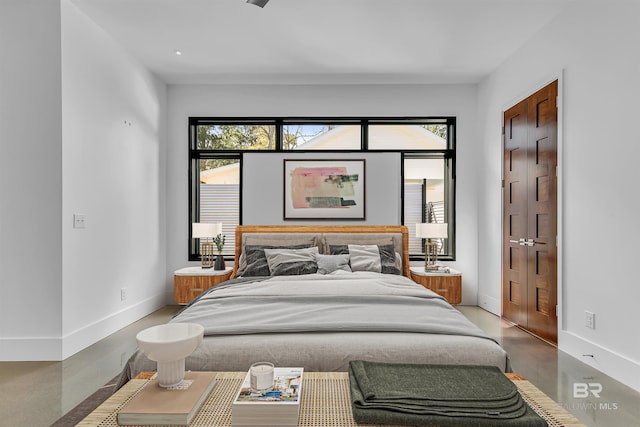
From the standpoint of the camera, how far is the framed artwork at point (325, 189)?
5.21 metres

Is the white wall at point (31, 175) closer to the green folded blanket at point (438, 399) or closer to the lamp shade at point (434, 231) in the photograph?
the green folded blanket at point (438, 399)

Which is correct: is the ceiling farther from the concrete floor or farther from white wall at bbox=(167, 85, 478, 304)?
the concrete floor

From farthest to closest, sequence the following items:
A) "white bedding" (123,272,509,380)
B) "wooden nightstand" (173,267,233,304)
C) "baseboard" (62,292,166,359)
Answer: "wooden nightstand" (173,267,233,304) < "baseboard" (62,292,166,359) < "white bedding" (123,272,509,380)

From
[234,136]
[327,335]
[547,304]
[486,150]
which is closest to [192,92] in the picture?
[234,136]

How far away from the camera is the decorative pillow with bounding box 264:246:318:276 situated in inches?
154

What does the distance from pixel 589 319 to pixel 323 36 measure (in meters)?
3.29

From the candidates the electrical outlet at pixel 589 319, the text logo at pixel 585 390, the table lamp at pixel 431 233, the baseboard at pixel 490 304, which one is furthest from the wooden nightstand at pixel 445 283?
the text logo at pixel 585 390

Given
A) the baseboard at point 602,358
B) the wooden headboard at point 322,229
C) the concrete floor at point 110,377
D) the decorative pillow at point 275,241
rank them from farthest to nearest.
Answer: the wooden headboard at point 322,229
the decorative pillow at point 275,241
the baseboard at point 602,358
the concrete floor at point 110,377

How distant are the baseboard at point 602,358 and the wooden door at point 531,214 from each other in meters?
0.20

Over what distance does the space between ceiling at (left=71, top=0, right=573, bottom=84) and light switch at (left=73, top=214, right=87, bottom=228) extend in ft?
5.70

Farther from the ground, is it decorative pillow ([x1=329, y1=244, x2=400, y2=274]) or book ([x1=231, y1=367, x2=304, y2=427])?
decorative pillow ([x1=329, y1=244, x2=400, y2=274])

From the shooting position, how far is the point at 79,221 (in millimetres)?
3484

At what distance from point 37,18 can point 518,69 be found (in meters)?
4.37

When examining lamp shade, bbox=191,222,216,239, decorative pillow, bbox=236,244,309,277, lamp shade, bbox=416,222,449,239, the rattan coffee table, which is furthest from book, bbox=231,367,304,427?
lamp shade, bbox=416,222,449,239
